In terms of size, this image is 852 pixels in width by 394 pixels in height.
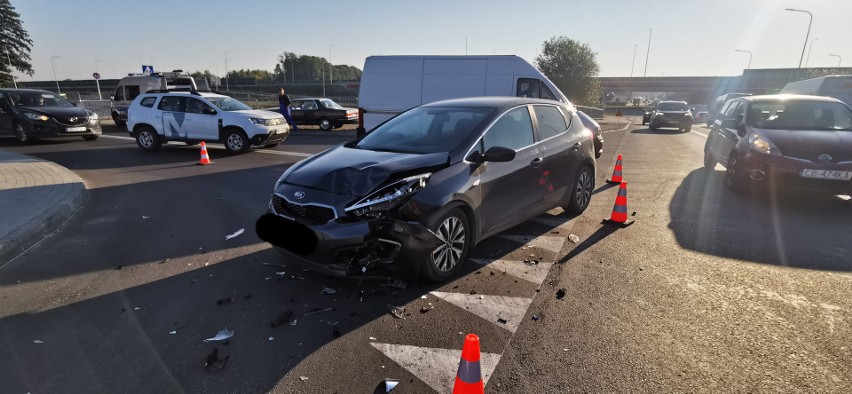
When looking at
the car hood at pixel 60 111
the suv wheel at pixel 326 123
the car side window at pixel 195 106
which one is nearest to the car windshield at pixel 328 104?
the suv wheel at pixel 326 123

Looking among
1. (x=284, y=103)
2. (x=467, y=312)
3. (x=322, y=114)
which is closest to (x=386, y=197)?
(x=467, y=312)

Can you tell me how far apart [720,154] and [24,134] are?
19833 mm

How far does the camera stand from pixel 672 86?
88125 millimetres

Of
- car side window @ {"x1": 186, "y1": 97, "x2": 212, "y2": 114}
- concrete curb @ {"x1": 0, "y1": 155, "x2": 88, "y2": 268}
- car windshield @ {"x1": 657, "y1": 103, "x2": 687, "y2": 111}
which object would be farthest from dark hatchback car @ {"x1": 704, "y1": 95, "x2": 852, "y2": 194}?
car windshield @ {"x1": 657, "y1": 103, "x2": 687, "y2": 111}

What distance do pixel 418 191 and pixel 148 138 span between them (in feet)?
41.3

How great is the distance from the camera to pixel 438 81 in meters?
12.9

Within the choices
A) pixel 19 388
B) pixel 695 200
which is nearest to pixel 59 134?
pixel 19 388

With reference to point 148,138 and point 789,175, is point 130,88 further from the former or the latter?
point 789,175

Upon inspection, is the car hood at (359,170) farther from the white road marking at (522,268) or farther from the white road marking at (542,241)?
the white road marking at (542,241)

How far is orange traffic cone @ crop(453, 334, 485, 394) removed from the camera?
2023 millimetres

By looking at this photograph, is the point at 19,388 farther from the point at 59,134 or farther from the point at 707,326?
the point at 59,134

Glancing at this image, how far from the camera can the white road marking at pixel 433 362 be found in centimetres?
273

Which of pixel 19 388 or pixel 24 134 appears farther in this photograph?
pixel 24 134

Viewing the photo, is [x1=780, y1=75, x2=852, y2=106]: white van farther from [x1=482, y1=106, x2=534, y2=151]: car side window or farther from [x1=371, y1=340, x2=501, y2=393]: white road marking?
[x1=371, y1=340, x2=501, y2=393]: white road marking
